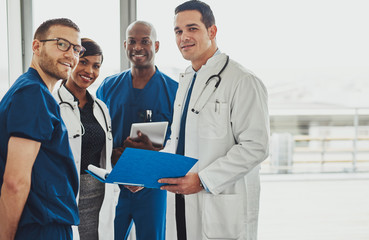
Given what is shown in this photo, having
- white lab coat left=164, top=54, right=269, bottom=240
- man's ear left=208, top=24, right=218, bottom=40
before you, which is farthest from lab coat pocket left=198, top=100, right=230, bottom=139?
man's ear left=208, top=24, right=218, bottom=40

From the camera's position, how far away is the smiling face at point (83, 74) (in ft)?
5.74

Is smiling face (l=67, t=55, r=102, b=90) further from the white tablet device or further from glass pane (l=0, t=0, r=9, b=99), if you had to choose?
glass pane (l=0, t=0, r=9, b=99)

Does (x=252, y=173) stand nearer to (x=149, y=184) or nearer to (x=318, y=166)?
(x=149, y=184)

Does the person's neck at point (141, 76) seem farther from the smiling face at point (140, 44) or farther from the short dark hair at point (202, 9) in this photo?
the short dark hair at point (202, 9)

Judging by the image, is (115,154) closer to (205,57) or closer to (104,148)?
(104,148)

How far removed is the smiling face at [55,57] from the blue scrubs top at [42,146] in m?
0.05

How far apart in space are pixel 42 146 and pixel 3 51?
1.46 m

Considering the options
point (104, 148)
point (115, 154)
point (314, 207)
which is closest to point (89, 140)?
point (104, 148)

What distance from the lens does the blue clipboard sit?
1.10 meters

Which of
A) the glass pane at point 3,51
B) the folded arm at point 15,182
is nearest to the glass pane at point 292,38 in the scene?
the glass pane at point 3,51

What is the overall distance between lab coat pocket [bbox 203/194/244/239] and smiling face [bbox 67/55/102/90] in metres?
0.88

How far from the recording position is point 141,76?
202 centimetres

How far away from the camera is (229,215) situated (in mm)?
1363

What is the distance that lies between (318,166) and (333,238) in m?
2.68
